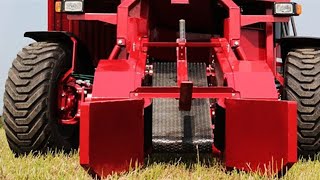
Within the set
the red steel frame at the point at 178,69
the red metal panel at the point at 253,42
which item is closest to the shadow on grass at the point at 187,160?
the red steel frame at the point at 178,69

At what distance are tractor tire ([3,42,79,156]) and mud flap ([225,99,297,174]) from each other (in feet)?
4.73

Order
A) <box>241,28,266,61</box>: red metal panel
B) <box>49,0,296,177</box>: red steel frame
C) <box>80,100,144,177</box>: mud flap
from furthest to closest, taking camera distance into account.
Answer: <box>241,28,266,61</box>: red metal panel, <box>49,0,296,177</box>: red steel frame, <box>80,100,144,177</box>: mud flap

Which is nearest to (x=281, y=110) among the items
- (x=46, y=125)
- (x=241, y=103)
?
(x=241, y=103)

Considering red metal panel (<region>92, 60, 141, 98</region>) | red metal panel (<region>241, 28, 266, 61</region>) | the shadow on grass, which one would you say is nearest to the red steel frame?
red metal panel (<region>92, 60, 141, 98</region>)

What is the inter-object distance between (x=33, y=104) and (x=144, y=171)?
3.87ft

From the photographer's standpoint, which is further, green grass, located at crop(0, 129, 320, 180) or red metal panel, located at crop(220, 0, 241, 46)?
red metal panel, located at crop(220, 0, 241, 46)

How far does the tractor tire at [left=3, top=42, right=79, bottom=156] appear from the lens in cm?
374

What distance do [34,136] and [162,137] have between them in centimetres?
100

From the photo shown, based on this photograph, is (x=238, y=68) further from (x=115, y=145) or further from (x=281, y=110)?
(x=115, y=145)

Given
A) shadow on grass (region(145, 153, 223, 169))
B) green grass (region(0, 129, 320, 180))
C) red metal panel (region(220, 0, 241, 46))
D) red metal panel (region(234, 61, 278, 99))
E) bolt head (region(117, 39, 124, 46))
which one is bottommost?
shadow on grass (region(145, 153, 223, 169))

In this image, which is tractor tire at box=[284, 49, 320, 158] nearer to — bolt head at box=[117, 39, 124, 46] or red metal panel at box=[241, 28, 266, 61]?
red metal panel at box=[241, 28, 266, 61]

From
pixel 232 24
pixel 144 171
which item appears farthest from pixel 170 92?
pixel 232 24

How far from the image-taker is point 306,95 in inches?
144

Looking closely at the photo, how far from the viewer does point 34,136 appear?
3.78 m
